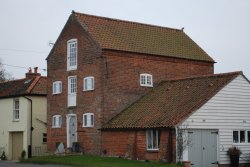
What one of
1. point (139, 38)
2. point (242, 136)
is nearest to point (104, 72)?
point (139, 38)

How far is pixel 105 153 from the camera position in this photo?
133 ft

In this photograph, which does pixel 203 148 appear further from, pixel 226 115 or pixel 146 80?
pixel 146 80

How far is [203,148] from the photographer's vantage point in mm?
36031

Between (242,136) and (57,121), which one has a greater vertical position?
(57,121)

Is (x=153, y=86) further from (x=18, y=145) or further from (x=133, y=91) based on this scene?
(x=18, y=145)

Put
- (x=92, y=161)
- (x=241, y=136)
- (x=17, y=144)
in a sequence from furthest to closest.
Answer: (x=17, y=144), (x=241, y=136), (x=92, y=161)

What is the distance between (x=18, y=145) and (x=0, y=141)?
8.71 feet

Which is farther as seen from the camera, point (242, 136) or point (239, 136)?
point (242, 136)

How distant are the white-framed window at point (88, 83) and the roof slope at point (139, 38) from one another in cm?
288

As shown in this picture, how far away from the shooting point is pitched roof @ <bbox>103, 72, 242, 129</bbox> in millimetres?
36219

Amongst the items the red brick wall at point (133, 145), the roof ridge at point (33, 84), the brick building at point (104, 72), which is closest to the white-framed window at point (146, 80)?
the brick building at point (104, 72)

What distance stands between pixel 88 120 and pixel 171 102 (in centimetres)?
716

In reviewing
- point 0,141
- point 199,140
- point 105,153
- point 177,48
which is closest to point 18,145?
point 0,141

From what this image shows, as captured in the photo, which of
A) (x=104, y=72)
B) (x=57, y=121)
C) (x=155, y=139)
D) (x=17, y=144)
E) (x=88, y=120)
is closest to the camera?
(x=155, y=139)
